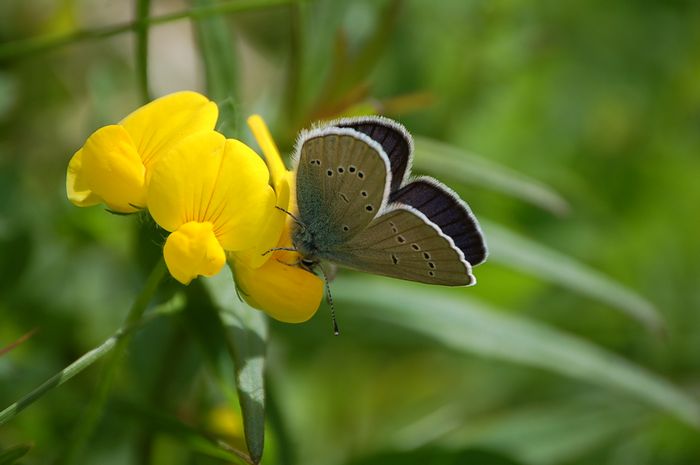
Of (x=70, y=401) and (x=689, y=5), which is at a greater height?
(x=689, y=5)

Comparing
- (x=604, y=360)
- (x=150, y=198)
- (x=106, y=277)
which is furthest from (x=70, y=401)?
(x=604, y=360)

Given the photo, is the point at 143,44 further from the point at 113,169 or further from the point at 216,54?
the point at 113,169

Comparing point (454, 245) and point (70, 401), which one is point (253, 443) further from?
point (70, 401)

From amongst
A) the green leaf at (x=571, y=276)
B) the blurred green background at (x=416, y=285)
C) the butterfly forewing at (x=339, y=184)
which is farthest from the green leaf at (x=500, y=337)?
the butterfly forewing at (x=339, y=184)

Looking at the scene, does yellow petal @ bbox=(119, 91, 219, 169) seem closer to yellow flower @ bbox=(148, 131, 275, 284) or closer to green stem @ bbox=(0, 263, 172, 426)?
yellow flower @ bbox=(148, 131, 275, 284)

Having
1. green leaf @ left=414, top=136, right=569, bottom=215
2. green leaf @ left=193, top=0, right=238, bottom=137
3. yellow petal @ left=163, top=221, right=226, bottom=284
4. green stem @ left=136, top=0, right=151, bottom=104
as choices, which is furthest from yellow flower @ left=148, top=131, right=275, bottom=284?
green leaf @ left=414, top=136, right=569, bottom=215

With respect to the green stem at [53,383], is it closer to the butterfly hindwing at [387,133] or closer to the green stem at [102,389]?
the green stem at [102,389]
